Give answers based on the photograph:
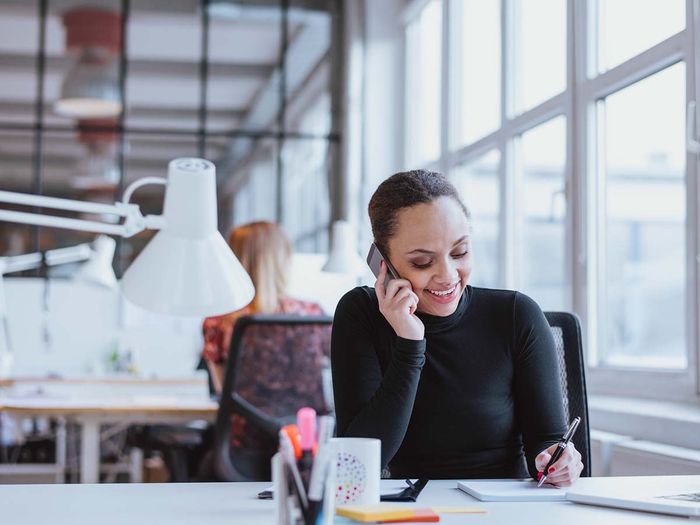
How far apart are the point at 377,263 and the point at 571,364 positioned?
48cm

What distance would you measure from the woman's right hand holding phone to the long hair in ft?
5.00

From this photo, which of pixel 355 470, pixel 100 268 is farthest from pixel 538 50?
pixel 355 470

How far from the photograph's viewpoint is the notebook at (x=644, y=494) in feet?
4.75

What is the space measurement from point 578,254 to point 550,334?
2.09m

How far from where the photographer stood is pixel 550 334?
Result: 6.39ft

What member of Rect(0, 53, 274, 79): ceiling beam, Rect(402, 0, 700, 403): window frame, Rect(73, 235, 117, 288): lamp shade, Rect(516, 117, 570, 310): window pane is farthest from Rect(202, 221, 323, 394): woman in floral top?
Rect(0, 53, 274, 79): ceiling beam

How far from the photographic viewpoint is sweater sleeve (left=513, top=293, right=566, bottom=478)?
1854mm

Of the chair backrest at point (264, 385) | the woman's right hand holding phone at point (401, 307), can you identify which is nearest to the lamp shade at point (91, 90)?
the chair backrest at point (264, 385)

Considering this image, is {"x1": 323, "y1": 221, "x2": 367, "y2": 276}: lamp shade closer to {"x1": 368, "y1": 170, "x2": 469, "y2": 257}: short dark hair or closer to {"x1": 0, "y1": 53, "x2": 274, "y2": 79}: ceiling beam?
{"x1": 368, "y1": 170, "x2": 469, "y2": 257}: short dark hair

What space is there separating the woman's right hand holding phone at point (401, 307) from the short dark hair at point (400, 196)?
0.10 metres

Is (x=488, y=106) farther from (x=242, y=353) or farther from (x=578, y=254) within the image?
(x=242, y=353)

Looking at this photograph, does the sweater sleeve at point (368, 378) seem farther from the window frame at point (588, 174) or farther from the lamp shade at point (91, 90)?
the lamp shade at point (91, 90)

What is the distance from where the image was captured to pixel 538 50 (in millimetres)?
4742

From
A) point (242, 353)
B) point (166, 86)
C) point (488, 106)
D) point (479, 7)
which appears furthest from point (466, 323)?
point (166, 86)
